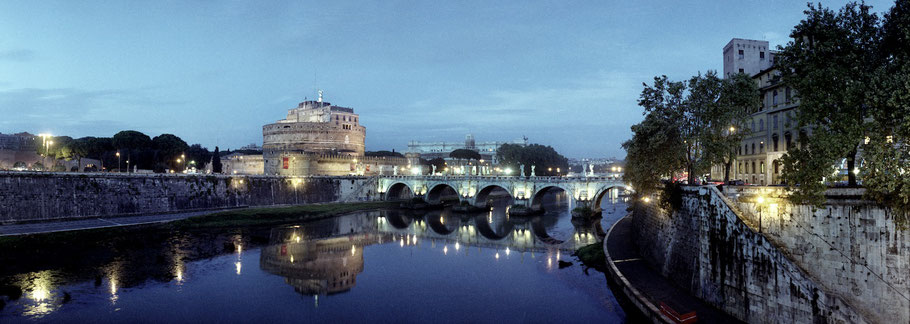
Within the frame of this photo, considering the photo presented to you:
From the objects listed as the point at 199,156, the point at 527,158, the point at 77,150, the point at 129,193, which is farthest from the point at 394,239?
the point at 527,158

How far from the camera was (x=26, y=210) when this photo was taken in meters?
38.6

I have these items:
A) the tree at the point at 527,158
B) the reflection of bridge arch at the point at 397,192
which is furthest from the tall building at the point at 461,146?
the reflection of bridge arch at the point at 397,192

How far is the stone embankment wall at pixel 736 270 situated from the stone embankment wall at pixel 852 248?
0.55m

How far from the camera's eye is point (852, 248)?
13.0m

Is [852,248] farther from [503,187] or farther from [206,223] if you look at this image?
[503,187]

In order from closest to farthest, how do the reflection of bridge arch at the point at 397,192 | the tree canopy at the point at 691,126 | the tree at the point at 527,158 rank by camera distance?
the tree canopy at the point at 691,126, the reflection of bridge arch at the point at 397,192, the tree at the point at 527,158

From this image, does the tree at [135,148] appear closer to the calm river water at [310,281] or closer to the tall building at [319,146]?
the tall building at [319,146]

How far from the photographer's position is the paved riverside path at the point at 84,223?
34.0 metres

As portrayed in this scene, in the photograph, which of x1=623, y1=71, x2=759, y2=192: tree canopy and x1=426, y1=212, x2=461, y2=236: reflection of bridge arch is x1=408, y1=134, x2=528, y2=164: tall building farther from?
x1=623, y1=71, x2=759, y2=192: tree canopy

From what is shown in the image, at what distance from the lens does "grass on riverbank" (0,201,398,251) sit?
31.5 metres

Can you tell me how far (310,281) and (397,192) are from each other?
51.7 meters

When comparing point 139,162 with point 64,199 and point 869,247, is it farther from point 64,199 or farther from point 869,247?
point 869,247

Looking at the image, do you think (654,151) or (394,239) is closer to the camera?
(654,151)

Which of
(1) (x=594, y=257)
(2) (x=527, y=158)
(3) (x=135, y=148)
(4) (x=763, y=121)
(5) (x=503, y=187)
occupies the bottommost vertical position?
(1) (x=594, y=257)
